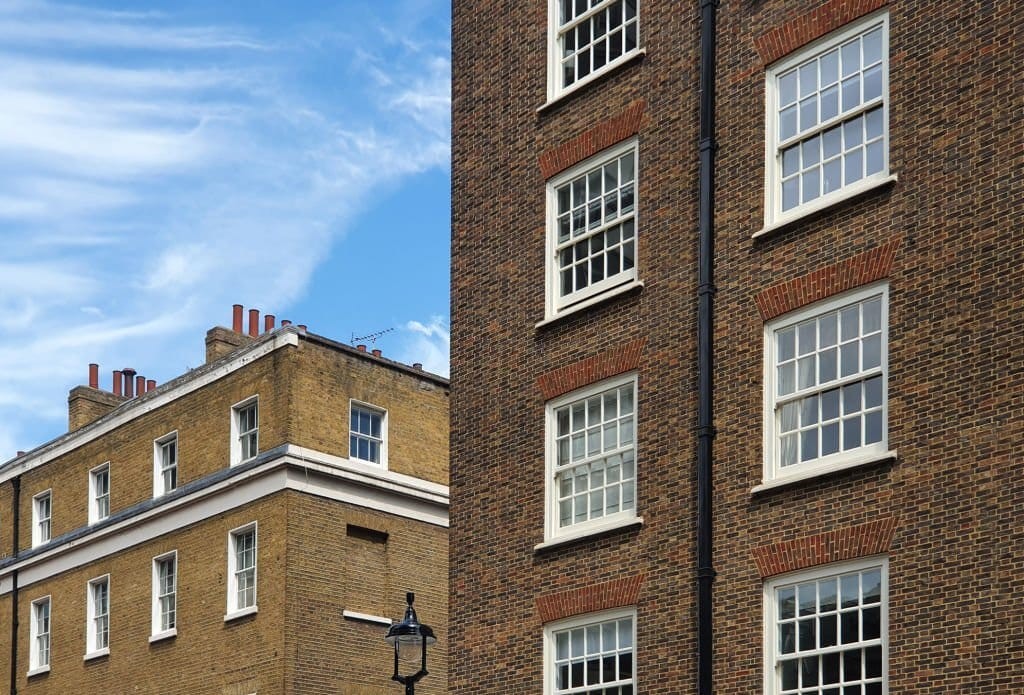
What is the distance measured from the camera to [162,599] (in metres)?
34.4

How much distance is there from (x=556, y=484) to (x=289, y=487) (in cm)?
1127

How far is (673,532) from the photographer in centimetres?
1944

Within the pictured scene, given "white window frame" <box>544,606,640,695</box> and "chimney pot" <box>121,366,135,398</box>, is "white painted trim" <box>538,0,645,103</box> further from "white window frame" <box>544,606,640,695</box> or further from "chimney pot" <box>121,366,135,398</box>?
"chimney pot" <box>121,366,135,398</box>

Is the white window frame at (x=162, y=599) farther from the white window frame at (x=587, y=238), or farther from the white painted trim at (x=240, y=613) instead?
the white window frame at (x=587, y=238)

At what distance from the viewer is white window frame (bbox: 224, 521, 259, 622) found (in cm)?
3184

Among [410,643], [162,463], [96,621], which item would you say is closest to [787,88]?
[410,643]

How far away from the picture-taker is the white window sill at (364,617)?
106 feet

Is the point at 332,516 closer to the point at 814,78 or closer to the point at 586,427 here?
the point at 586,427

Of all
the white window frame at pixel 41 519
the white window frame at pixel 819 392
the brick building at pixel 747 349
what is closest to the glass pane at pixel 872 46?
the brick building at pixel 747 349

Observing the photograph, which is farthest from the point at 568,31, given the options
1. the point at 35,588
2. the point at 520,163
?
the point at 35,588

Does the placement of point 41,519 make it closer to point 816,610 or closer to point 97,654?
point 97,654

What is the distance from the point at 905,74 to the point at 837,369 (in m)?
3.27

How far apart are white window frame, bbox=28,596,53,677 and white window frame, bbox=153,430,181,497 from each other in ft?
16.5

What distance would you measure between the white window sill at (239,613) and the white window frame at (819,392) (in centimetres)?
1561
